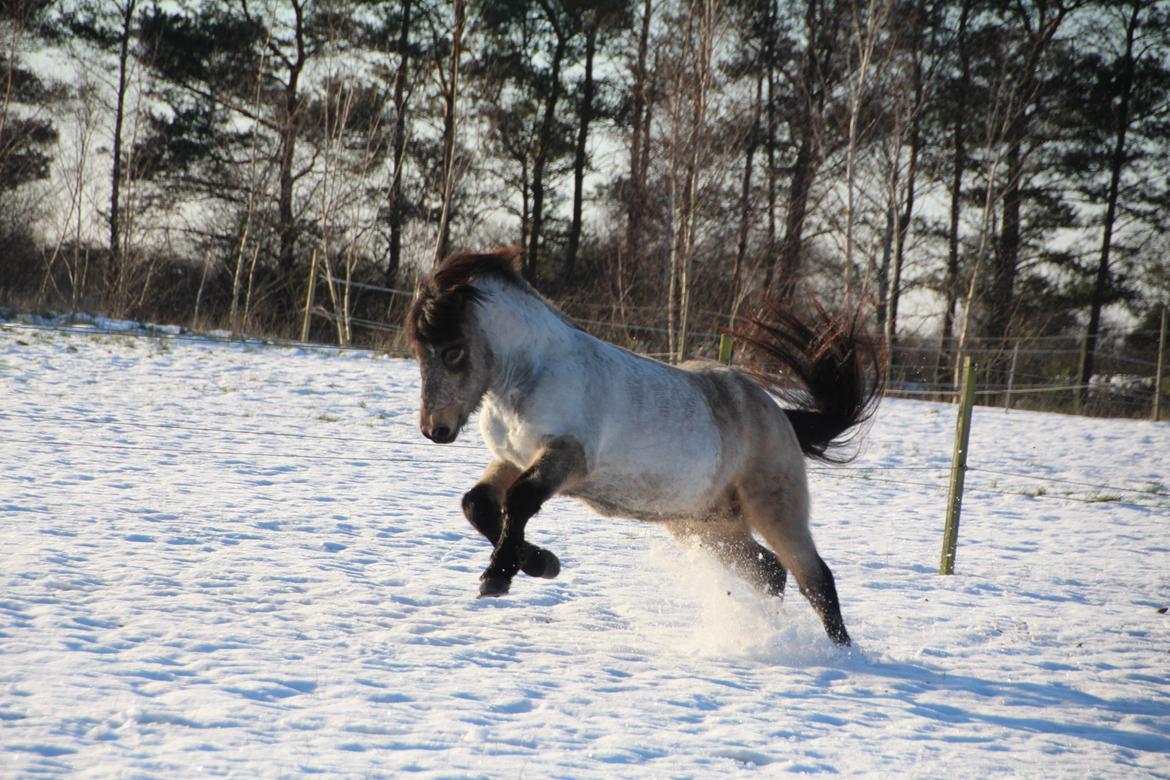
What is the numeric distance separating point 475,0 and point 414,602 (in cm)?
2140

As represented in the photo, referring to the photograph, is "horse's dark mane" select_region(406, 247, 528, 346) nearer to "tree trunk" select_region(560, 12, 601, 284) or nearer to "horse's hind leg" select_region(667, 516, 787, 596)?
"horse's hind leg" select_region(667, 516, 787, 596)

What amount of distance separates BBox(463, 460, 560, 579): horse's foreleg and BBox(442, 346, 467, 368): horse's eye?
55 centimetres

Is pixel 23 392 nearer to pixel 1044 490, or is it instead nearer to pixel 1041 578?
pixel 1041 578

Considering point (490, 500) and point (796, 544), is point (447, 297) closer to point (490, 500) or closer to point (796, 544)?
point (490, 500)

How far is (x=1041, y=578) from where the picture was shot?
254 inches

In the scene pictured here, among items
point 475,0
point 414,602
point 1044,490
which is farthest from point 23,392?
point 475,0

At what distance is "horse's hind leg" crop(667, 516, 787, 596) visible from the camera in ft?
14.8

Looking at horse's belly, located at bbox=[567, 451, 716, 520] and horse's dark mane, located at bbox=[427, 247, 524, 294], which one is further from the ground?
horse's dark mane, located at bbox=[427, 247, 524, 294]

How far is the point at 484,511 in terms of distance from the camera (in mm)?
3844

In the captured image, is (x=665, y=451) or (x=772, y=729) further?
(x=665, y=451)

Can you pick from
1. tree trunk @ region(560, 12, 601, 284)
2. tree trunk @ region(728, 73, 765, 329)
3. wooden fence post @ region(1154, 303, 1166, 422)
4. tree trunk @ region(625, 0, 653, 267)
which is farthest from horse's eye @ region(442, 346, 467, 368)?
tree trunk @ region(560, 12, 601, 284)

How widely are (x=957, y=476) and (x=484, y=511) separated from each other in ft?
13.5

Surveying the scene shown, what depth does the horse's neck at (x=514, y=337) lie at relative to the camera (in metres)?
3.73

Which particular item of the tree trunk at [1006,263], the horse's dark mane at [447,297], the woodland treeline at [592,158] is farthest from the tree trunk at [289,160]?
the horse's dark mane at [447,297]
